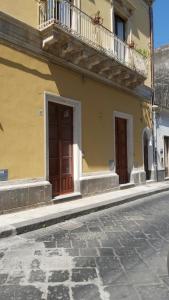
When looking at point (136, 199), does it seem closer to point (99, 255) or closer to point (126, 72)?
point (126, 72)

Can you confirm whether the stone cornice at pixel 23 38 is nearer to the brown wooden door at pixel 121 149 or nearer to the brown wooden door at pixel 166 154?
the brown wooden door at pixel 121 149

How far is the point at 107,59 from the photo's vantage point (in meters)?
10.8

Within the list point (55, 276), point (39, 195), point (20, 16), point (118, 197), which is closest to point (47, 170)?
point (39, 195)

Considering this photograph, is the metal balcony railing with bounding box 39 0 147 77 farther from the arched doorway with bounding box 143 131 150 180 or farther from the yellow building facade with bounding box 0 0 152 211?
the arched doorway with bounding box 143 131 150 180

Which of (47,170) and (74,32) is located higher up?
(74,32)

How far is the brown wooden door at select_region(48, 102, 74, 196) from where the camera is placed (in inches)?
373

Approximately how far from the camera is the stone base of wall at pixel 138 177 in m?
13.5

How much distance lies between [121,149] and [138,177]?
1582mm

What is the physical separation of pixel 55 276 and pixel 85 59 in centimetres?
760

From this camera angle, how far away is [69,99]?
988 cm

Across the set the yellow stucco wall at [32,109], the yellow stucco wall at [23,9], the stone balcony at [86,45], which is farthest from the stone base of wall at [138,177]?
the yellow stucco wall at [23,9]

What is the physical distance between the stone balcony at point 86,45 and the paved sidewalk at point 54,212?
420 cm

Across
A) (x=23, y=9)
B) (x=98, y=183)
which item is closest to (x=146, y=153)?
(x=98, y=183)

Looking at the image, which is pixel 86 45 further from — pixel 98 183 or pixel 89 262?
pixel 89 262
